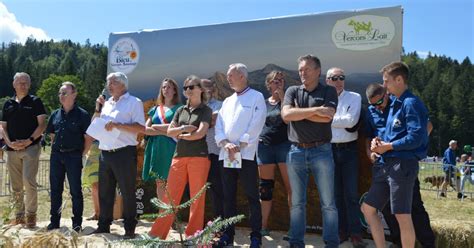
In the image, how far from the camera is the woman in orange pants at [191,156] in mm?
4641

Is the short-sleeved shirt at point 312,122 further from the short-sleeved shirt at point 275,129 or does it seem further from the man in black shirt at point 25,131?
the man in black shirt at point 25,131

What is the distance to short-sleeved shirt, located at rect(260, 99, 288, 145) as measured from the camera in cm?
505

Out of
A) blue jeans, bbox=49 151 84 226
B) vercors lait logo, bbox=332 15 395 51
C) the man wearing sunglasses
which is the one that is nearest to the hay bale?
the man wearing sunglasses

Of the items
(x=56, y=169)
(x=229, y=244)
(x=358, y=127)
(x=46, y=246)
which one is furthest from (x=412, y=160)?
(x=56, y=169)

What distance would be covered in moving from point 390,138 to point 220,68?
293 cm

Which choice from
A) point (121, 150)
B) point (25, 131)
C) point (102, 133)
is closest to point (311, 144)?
point (121, 150)

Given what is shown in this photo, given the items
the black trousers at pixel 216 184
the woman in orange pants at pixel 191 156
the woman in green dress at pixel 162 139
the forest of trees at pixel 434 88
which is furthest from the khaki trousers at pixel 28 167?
the forest of trees at pixel 434 88

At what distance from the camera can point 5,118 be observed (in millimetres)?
5902

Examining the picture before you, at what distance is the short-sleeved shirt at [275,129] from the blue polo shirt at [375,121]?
36.4 inches

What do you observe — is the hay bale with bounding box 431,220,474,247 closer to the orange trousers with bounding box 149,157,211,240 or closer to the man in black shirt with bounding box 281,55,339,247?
the man in black shirt with bounding box 281,55,339,247

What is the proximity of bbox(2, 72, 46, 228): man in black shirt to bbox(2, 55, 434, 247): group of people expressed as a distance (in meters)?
0.01

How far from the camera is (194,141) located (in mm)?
4699

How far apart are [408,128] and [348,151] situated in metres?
1.13

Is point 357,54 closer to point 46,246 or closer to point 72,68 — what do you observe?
point 46,246
